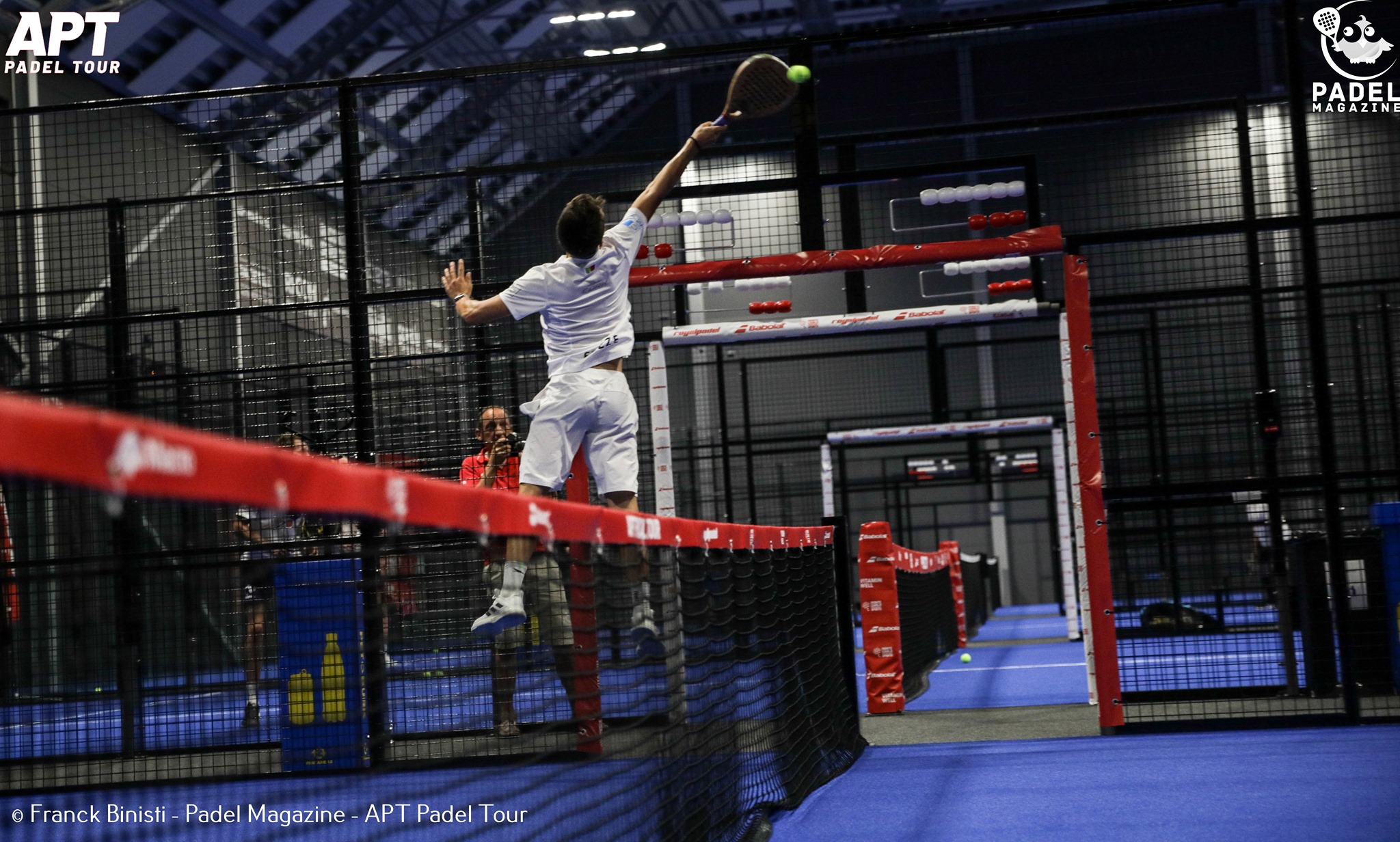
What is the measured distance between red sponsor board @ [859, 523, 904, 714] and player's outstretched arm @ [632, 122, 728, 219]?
127 inches

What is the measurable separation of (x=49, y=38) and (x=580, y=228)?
12.8m

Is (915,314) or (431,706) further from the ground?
(915,314)

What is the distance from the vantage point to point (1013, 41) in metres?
23.7

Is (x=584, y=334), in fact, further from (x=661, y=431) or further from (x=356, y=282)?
(x=661, y=431)

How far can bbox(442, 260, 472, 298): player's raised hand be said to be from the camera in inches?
202

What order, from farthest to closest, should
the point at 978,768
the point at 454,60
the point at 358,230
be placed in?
the point at 454,60
the point at 358,230
the point at 978,768

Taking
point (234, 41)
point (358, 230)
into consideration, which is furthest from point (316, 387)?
point (234, 41)

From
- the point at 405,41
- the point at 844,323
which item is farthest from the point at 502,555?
the point at 405,41

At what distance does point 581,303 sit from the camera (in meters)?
5.05

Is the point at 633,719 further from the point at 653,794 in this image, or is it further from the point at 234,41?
the point at 234,41

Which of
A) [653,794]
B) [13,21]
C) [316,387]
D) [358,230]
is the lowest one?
[653,794]

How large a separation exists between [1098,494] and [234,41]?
48.2 feet

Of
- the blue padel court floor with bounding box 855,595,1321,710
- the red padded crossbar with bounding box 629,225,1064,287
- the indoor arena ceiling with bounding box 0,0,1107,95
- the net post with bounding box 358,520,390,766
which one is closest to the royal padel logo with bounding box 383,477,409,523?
the net post with bounding box 358,520,390,766

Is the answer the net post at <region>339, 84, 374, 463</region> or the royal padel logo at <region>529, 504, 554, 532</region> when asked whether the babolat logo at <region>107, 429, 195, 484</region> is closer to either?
the royal padel logo at <region>529, 504, 554, 532</region>
